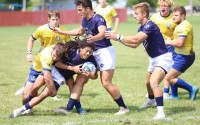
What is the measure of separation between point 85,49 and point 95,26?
43cm

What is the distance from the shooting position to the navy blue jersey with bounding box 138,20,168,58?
26.3 feet

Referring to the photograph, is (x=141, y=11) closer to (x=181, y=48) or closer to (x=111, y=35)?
(x=111, y=35)

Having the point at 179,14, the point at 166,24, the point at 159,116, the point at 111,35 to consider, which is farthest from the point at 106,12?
the point at 159,116

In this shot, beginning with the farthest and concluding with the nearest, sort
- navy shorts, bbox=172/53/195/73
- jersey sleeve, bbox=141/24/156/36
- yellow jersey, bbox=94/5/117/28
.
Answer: yellow jersey, bbox=94/5/117/28
navy shorts, bbox=172/53/195/73
jersey sleeve, bbox=141/24/156/36

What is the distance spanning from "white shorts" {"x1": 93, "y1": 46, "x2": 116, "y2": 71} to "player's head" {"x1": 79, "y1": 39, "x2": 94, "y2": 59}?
0.18m

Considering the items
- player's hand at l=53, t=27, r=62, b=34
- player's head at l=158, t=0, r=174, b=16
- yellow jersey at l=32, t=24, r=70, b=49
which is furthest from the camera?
player's head at l=158, t=0, r=174, b=16

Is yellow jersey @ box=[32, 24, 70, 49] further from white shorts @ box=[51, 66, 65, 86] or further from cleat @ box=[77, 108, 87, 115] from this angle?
cleat @ box=[77, 108, 87, 115]

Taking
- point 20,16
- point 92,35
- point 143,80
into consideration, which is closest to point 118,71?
point 143,80

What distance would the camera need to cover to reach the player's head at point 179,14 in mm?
9359

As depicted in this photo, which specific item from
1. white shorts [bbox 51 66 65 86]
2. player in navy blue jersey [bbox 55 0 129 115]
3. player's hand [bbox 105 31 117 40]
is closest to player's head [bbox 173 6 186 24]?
player in navy blue jersey [bbox 55 0 129 115]

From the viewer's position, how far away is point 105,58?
8203 mm

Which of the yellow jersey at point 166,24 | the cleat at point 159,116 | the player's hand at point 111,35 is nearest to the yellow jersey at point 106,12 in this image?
the yellow jersey at point 166,24

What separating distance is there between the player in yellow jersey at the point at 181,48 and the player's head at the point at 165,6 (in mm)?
418

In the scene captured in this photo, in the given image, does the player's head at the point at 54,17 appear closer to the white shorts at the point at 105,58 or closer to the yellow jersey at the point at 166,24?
the white shorts at the point at 105,58
